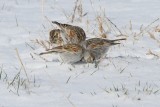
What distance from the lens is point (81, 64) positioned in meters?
5.45

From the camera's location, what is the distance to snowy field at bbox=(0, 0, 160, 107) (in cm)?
444

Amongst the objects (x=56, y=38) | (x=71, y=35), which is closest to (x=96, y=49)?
(x=71, y=35)

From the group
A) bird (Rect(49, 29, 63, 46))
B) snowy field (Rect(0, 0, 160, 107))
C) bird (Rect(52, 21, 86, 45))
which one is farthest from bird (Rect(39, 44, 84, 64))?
bird (Rect(49, 29, 63, 46))

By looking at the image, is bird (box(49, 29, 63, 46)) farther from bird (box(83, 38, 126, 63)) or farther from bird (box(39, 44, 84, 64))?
bird (box(39, 44, 84, 64))

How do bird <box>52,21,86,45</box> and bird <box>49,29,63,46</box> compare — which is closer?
bird <box>52,21,86,45</box>

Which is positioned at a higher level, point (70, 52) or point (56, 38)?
point (70, 52)

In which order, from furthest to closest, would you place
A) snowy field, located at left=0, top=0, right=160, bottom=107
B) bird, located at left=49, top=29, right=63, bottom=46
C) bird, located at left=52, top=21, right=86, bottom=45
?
bird, located at left=49, top=29, right=63, bottom=46
bird, located at left=52, top=21, right=86, bottom=45
snowy field, located at left=0, top=0, right=160, bottom=107

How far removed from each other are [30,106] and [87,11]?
428 centimetres

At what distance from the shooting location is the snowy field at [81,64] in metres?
4.44

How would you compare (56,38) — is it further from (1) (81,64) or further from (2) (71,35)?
(1) (81,64)

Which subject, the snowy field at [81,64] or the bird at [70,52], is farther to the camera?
the bird at [70,52]

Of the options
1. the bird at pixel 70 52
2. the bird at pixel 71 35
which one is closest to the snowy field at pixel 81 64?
the bird at pixel 70 52

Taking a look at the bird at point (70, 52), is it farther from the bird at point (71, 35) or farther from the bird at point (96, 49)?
the bird at point (71, 35)

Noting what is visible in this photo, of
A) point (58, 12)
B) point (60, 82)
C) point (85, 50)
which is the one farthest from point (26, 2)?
point (60, 82)
